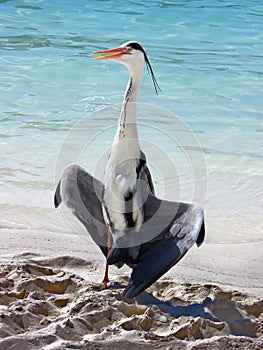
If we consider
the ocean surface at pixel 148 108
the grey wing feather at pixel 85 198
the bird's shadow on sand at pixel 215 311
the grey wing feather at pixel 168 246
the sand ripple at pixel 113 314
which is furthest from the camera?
the ocean surface at pixel 148 108

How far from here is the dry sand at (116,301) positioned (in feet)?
10.5

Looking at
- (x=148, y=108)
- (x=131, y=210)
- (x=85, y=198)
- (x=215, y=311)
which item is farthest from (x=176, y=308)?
(x=148, y=108)

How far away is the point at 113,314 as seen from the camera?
348 centimetres

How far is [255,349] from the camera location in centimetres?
321

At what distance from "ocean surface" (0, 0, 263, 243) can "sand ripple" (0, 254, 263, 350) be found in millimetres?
1309

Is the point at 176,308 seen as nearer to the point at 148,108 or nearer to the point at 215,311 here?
the point at 215,311

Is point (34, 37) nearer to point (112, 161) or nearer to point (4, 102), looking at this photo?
point (4, 102)

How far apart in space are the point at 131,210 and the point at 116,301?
1.89 feet

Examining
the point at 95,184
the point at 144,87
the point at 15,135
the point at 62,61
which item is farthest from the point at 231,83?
the point at 95,184

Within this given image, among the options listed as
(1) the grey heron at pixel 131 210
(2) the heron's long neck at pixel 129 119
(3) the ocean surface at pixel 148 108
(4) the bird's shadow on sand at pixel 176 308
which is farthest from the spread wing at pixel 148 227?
(3) the ocean surface at pixel 148 108

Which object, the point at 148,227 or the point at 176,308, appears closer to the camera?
the point at 176,308

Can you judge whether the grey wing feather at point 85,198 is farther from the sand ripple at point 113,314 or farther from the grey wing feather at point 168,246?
the grey wing feather at point 168,246

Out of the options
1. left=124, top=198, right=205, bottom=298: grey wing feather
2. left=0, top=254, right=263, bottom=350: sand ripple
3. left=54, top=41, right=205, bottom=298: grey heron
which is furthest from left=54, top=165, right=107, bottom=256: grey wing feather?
left=124, top=198, right=205, bottom=298: grey wing feather

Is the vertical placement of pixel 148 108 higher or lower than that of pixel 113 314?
lower
